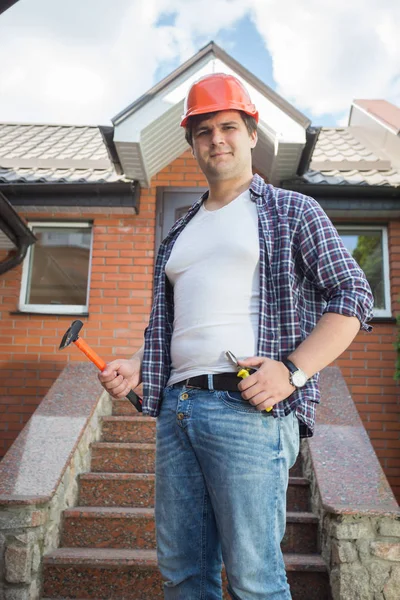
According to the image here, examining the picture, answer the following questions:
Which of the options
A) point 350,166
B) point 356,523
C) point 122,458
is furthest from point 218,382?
point 350,166

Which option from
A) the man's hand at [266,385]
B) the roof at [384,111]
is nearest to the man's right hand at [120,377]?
the man's hand at [266,385]

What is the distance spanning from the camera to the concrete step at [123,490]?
182 inches

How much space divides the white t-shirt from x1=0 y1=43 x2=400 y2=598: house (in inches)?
177

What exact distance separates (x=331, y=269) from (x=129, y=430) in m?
4.11

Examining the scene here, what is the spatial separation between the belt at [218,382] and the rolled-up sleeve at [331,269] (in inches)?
14.0

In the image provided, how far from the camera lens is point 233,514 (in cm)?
164

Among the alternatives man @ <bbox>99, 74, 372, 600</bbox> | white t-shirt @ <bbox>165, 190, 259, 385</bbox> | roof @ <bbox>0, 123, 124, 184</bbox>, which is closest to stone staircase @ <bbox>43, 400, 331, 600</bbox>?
man @ <bbox>99, 74, 372, 600</bbox>

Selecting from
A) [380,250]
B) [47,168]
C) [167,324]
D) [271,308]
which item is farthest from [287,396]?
[47,168]

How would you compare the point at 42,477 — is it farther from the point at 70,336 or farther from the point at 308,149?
the point at 308,149

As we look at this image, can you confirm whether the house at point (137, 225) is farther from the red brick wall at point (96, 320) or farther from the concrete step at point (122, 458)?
the concrete step at point (122, 458)

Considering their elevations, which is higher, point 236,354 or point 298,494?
point 236,354

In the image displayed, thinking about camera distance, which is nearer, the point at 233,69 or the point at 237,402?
the point at 237,402

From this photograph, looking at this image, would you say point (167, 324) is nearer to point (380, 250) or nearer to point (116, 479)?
point (116, 479)

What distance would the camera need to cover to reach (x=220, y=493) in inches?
66.0
